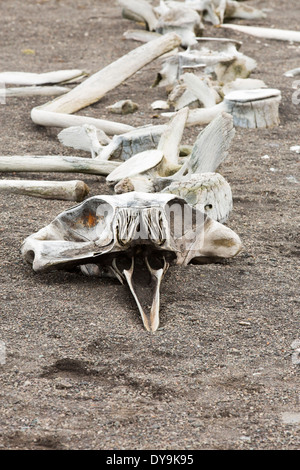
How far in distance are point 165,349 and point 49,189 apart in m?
1.95

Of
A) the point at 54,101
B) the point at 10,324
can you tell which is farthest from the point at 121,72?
the point at 10,324

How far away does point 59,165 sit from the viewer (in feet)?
16.4

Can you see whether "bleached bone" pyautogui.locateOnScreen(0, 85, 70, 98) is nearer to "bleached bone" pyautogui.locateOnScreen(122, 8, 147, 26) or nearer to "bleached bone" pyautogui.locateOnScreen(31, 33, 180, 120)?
"bleached bone" pyautogui.locateOnScreen(31, 33, 180, 120)

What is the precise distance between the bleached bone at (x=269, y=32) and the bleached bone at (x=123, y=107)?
337 centimetres

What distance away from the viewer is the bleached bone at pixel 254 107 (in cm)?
619

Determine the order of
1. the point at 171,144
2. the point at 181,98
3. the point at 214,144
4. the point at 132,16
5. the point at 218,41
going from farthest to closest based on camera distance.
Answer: the point at 132,16 < the point at 218,41 < the point at 181,98 < the point at 171,144 < the point at 214,144

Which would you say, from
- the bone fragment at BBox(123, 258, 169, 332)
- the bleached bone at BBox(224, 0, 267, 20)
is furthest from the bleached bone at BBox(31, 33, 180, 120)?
the bone fragment at BBox(123, 258, 169, 332)

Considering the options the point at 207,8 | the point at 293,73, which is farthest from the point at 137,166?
the point at 207,8

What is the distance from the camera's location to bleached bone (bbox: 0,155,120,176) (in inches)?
196

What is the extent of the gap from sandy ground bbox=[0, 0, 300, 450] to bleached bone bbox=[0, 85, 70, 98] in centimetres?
221

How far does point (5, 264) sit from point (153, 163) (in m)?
1.26

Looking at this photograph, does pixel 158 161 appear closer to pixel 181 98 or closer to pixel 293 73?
pixel 181 98

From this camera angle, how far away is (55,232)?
3645 millimetres

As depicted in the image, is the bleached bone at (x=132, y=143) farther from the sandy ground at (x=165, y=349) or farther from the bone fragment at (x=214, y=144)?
the bone fragment at (x=214, y=144)
